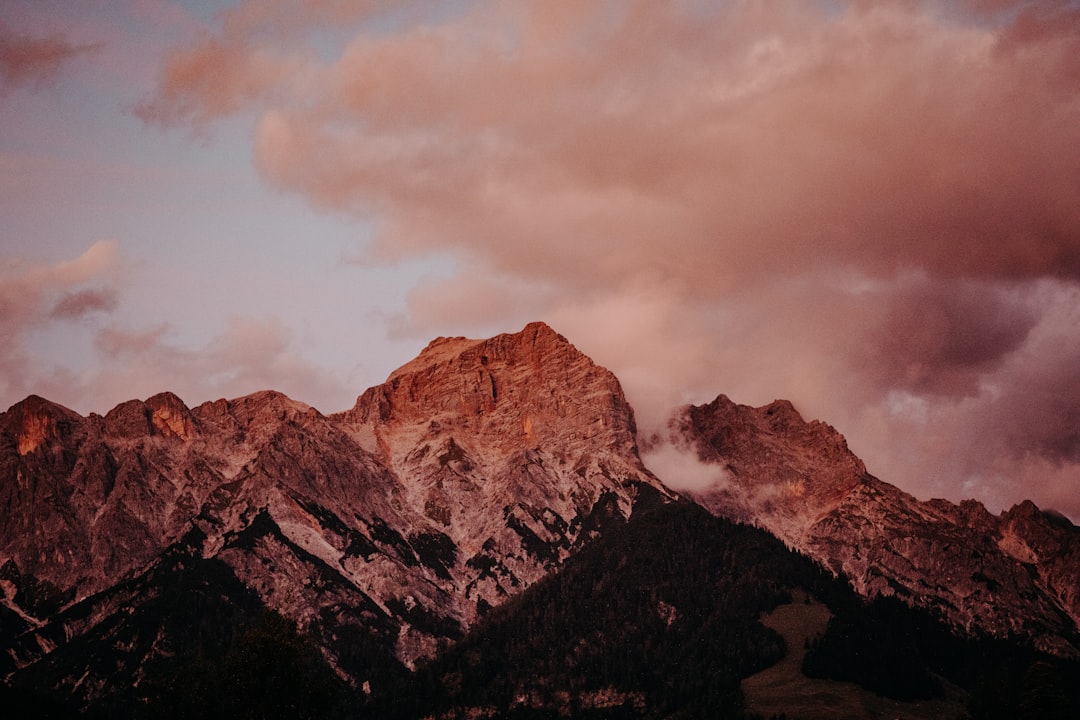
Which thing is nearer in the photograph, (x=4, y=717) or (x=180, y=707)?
(x=180, y=707)

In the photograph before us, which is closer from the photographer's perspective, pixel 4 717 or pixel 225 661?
pixel 225 661

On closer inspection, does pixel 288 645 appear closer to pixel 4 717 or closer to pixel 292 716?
pixel 292 716

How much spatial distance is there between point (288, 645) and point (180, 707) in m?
19.2

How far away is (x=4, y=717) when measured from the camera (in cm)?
19700

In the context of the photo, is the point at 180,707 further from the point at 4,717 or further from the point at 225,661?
the point at 4,717

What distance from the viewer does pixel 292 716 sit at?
Answer: 162m

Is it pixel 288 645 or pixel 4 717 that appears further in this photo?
pixel 4 717

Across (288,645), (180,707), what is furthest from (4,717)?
(288,645)

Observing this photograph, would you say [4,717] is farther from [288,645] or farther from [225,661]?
[288,645]

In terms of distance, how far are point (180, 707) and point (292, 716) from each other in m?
18.5

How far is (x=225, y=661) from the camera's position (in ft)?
561

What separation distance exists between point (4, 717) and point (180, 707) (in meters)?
49.4

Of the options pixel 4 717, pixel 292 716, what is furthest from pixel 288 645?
pixel 4 717

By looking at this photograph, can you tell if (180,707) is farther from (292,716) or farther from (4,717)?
(4,717)
